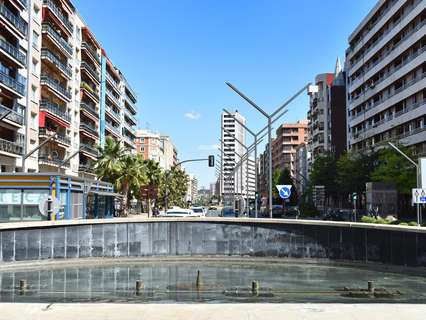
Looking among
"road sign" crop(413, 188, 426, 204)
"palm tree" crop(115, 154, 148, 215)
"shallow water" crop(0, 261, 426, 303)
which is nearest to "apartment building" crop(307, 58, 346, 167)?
"palm tree" crop(115, 154, 148, 215)

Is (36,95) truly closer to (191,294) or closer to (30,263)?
(30,263)

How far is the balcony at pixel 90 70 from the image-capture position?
7062 cm

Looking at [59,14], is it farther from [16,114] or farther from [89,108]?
[89,108]

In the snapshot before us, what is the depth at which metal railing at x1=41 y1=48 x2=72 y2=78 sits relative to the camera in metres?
55.8

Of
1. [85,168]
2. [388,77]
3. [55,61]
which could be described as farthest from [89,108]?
[388,77]

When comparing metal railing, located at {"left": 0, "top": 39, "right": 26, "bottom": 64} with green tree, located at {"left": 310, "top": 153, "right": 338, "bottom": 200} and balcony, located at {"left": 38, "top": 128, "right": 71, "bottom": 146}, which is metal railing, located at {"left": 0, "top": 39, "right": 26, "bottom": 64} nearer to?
balcony, located at {"left": 38, "top": 128, "right": 71, "bottom": 146}

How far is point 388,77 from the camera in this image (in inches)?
2751

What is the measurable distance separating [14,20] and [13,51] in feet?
9.56

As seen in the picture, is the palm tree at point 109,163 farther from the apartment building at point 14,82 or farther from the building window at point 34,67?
the building window at point 34,67

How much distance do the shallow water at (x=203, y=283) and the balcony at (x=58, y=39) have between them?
41.2 m

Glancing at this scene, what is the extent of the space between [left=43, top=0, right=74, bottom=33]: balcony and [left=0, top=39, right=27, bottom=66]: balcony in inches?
308

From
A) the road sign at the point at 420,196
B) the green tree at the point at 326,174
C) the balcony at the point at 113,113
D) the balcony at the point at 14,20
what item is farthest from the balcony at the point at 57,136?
the road sign at the point at 420,196

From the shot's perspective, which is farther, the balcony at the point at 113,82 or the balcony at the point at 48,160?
the balcony at the point at 113,82

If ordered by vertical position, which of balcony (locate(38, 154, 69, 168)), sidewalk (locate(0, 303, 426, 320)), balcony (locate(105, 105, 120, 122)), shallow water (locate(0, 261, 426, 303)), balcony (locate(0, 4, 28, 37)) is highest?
balcony (locate(0, 4, 28, 37))
